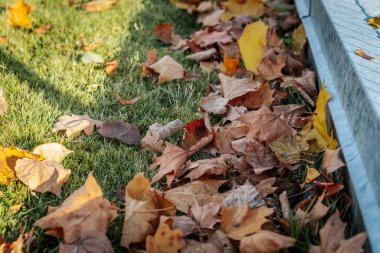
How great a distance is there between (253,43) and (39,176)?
4.72 ft

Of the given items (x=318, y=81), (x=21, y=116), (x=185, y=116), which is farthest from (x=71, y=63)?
(x=318, y=81)

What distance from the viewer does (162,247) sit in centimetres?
157

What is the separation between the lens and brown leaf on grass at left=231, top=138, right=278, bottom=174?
2016 millimetres

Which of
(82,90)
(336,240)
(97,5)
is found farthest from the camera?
(97,5)

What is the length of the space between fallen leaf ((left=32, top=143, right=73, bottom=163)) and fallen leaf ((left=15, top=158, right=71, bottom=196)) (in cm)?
13

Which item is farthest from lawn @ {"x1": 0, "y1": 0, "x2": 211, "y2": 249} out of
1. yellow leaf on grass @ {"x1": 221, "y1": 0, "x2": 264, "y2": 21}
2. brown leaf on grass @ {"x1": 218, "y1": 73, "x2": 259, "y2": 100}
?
yellow leaf on grass @ {"x1": 221, "y1": 0, "x2": 264, "y2": 21}

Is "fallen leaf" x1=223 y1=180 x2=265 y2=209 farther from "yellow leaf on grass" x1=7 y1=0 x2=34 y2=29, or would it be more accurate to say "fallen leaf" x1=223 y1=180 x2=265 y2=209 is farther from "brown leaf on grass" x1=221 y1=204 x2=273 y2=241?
"yellow leaf on grass" x1=7 y1=0 x2=34 y2=29

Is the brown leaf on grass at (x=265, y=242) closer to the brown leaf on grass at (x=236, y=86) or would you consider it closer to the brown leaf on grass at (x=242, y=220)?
the brown leaf on grass at (x=242, y=220)

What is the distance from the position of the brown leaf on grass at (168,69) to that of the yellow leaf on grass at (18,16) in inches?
38.5

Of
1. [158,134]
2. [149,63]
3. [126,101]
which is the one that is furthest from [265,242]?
[149,63]

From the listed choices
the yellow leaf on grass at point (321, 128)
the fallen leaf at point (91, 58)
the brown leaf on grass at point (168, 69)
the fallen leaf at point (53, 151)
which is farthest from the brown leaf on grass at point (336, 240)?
the fallen leaf at point (91, 58)

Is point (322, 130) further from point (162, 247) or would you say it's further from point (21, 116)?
point (21, 116)

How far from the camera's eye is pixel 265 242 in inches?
61.1

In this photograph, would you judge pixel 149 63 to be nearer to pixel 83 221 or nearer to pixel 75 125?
pixel 75 125
